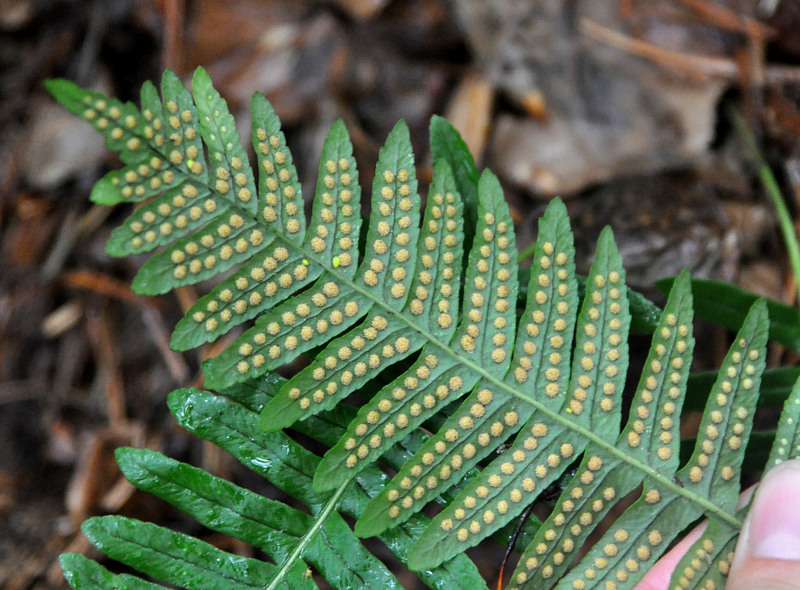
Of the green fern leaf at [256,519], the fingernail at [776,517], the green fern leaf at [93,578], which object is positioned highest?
the fingernail at [776,517]

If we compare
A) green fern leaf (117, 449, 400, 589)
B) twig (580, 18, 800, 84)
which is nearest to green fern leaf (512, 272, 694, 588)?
green fern leaf (117, 449, 400, 589)

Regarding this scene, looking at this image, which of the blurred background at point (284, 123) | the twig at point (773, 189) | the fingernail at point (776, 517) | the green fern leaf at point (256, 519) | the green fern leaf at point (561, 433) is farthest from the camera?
the blurred background at point (284, 123)

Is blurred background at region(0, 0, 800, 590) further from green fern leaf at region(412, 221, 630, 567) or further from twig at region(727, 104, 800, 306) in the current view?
green fern leaf at region(412, 221, 630, 567)

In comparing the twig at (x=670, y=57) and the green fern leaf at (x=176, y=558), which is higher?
the twig at (x=670, y=57)

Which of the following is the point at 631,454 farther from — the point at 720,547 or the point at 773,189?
the point at 773,189

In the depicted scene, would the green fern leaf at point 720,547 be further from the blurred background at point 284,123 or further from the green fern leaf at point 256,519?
the blurred background at point 284,123

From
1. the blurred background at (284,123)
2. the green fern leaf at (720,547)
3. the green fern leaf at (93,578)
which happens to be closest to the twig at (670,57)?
the blurred background at (284,123)
